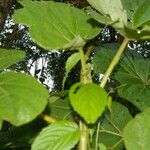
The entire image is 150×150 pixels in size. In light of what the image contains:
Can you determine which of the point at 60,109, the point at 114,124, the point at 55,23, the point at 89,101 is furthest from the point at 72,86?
the point at 114,124

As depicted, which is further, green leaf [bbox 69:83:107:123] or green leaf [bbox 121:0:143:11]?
green leaf [bbox 121:0:143:11]

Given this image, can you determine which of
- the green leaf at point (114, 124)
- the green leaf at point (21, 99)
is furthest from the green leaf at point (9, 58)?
the green leaf at point (114, 124)

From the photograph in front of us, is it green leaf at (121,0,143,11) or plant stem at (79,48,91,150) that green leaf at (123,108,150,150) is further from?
green leaf at (121,0,143,11)

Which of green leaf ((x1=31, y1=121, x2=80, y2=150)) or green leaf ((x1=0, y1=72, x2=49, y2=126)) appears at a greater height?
green leaf ((x1=0, y1=72, x2=49, y2=126))

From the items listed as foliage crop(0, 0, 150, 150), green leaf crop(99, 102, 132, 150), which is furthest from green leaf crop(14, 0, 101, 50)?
green leaf crop(99, 102, 132, 150)

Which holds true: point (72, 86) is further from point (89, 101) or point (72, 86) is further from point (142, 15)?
point (142, 15)

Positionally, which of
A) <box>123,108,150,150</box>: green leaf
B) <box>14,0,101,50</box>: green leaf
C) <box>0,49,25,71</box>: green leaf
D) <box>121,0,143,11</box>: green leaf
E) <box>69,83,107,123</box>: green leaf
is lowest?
<box>123,108,150,150</box>: green leaf

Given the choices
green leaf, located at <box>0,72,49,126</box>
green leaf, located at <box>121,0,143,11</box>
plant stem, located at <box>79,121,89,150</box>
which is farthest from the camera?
green leaf, located at <box>121,0,143,11</box>

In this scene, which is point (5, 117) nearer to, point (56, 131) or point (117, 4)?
point (56, 131)
